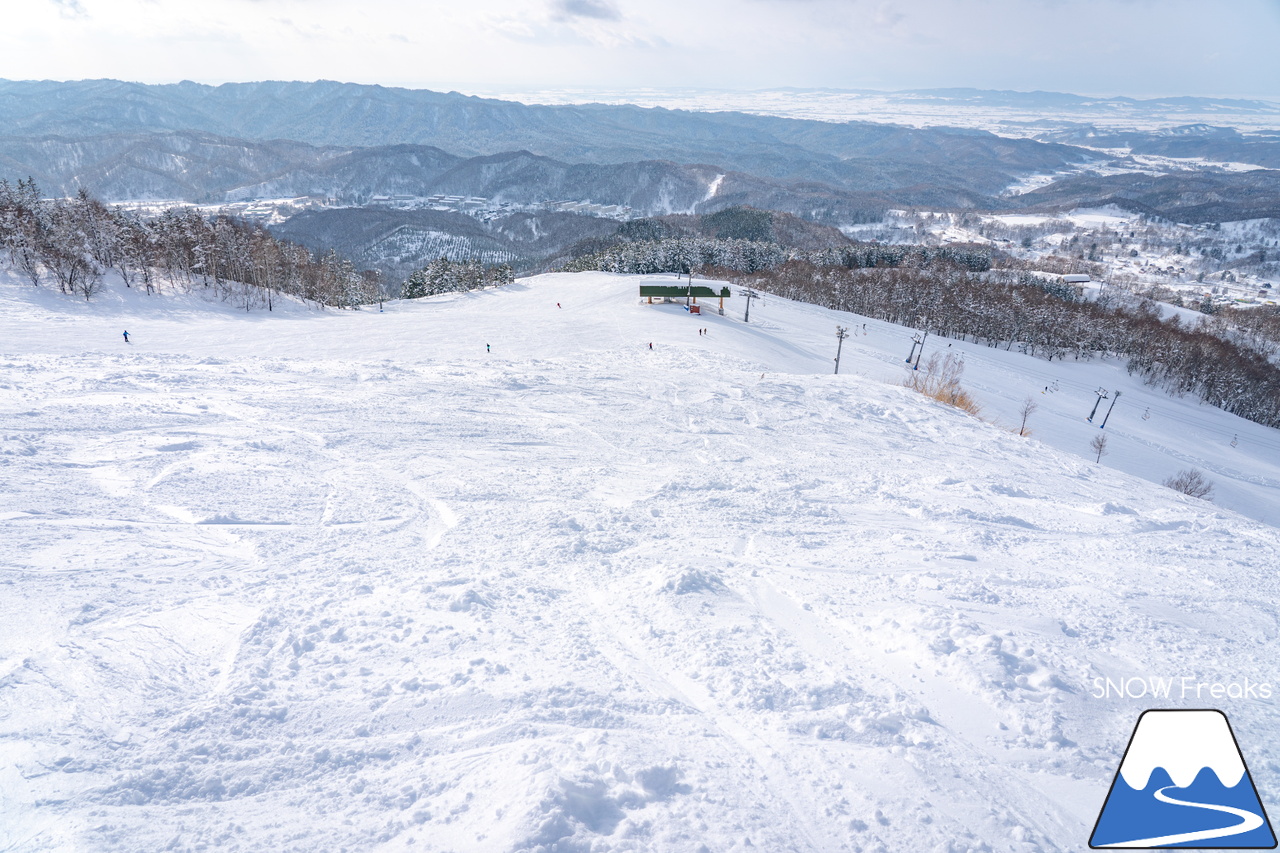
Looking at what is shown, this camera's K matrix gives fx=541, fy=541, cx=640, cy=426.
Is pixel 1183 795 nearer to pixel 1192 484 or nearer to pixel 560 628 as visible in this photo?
pixel 560 628

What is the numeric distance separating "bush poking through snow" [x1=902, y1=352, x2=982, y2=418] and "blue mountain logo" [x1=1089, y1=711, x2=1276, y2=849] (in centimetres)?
2274

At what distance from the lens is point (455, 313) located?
44688mm

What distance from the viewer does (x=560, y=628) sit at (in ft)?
24.0

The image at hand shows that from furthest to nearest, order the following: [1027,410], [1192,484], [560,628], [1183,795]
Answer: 1. [1027,410]
2. [1192,484]
3. [560,628]
4. [1183,795]

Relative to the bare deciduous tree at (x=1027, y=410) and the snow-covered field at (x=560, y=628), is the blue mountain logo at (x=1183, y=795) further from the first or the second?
the bare deciduous tree at (x=1027, y=410)

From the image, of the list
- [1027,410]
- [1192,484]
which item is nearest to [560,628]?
[1192,484]

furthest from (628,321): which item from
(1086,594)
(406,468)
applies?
(1086,594)

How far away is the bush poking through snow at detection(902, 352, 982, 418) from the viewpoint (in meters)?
26.6

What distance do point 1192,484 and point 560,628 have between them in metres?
39.6

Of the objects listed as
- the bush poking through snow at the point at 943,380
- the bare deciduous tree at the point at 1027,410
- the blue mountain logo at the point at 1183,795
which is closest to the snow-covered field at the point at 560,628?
the blue mountain logo at the point at 1183,795

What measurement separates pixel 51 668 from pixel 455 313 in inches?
1634

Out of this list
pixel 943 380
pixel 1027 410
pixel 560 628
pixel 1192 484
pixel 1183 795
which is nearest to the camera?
pixel 1183 795

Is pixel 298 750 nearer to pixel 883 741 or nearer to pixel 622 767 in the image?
pixel 622 767

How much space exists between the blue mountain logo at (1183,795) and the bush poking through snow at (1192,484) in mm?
34304
